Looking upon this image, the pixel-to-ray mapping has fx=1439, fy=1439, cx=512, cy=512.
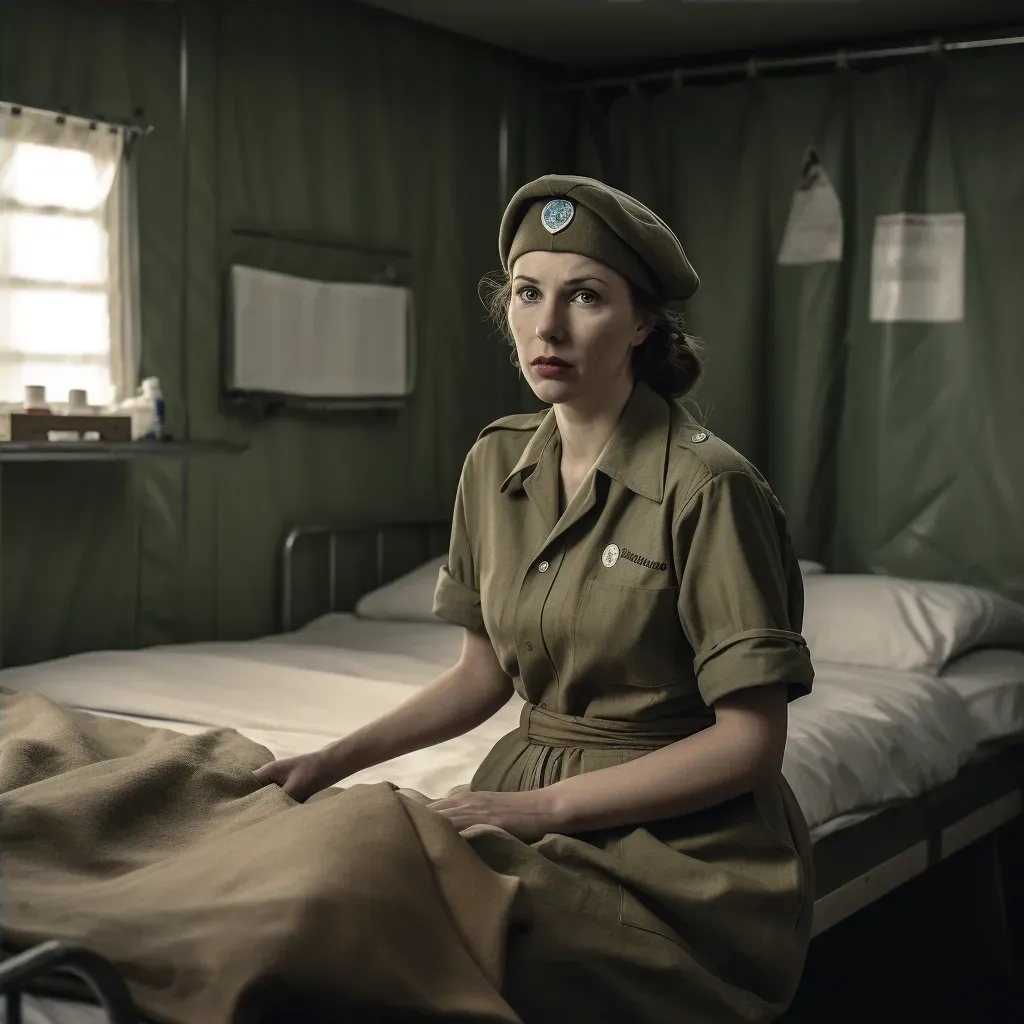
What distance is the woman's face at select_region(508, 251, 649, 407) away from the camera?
66.0 inches

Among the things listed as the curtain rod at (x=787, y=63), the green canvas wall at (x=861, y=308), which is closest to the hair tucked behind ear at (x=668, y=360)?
the green canvas wall at (x=861, y=308)

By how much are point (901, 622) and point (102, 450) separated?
191 cm

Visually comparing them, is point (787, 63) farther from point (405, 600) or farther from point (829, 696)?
point (829, 696)

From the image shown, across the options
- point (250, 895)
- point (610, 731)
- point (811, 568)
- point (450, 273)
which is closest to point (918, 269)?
point (811, 568)

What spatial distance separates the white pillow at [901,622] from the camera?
3.41 m

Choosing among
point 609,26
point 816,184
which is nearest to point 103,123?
point 609,26

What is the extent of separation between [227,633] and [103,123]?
1390 mm

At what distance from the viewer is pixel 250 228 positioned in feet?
12.9

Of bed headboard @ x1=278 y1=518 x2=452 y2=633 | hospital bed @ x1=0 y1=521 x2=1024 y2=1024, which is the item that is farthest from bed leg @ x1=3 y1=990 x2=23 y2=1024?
bed headboard @ x1=278 y1=518 x2=452 y2=633

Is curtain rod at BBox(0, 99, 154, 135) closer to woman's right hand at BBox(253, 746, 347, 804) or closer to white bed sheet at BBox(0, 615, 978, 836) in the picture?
white bed sheet at BBox(0, 615, 978, 836)

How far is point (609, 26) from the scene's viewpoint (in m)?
4.29

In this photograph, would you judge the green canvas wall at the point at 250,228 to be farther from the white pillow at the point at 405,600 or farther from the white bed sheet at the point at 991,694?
the white bed sheet at the point at 991,694

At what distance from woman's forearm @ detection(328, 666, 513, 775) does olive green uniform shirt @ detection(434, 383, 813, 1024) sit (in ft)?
0.28

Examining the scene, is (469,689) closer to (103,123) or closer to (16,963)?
(16,963)
